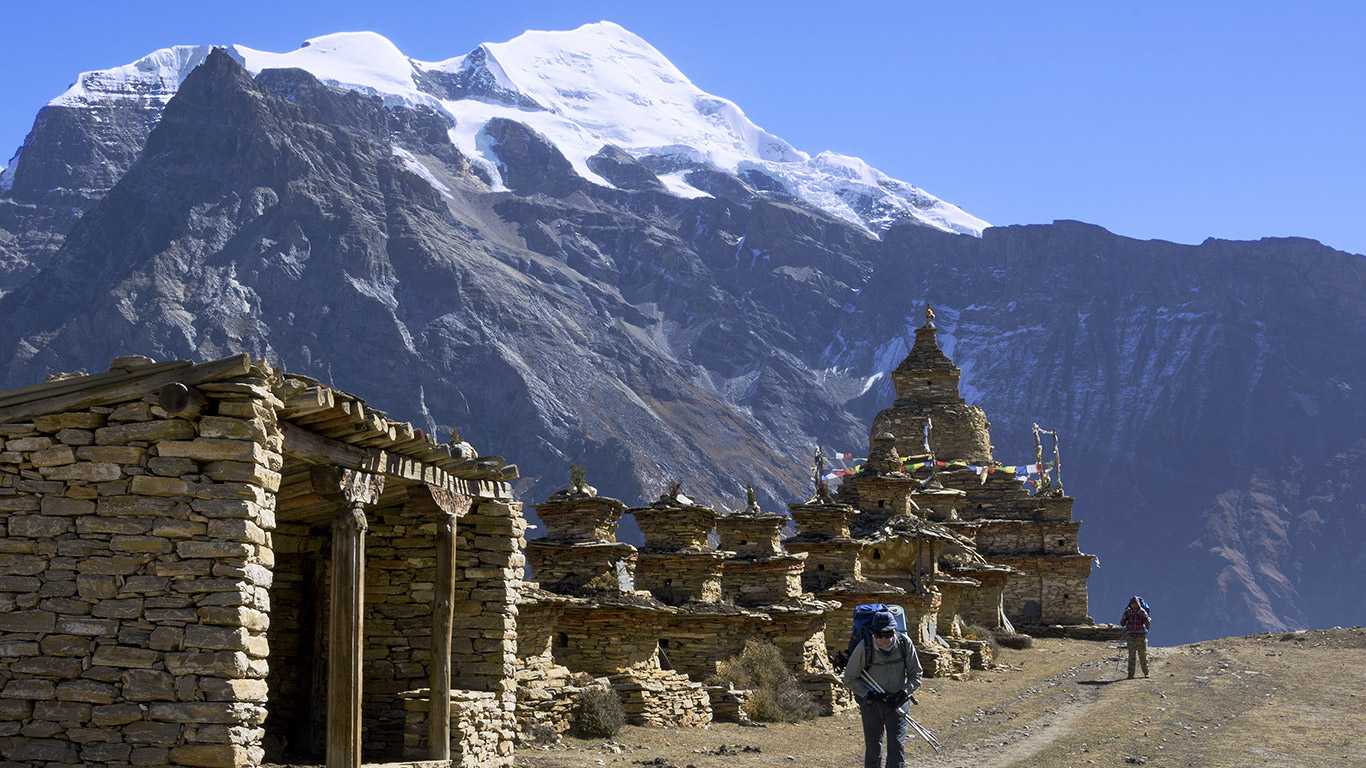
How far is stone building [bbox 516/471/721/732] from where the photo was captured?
25.1 meters

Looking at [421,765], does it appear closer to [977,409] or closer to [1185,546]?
[977,409]

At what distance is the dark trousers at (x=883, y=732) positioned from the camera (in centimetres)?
1430

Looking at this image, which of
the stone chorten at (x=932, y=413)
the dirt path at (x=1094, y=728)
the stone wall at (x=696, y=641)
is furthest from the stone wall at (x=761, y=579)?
the stone chorten at (x=932, y=413)

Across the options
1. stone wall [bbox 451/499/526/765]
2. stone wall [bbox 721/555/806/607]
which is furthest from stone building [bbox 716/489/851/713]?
stone wall [bbox 451/499/526/765]

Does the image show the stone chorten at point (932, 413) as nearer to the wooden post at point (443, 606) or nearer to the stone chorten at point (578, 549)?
the stone chorten at point (578, 549)

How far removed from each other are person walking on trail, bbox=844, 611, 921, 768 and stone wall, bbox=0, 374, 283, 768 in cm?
488

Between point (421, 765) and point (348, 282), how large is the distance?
449ft

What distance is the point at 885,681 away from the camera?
14.2 metres

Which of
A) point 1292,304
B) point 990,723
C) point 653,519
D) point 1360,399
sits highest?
point 1292,304

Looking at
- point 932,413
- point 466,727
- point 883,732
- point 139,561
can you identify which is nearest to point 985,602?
point 932,413

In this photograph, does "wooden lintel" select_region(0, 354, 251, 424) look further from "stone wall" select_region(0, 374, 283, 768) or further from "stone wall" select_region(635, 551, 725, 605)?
"stone wall" select_region(635, 551, 725, 605)

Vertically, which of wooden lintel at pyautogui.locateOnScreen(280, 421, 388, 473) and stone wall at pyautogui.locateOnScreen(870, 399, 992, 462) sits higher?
stone wall at pyautogui.locateOnScreen(870, 399, 992, 462)

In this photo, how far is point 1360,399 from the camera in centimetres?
18662

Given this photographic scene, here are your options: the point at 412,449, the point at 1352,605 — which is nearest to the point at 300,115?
the point at 1352,605
